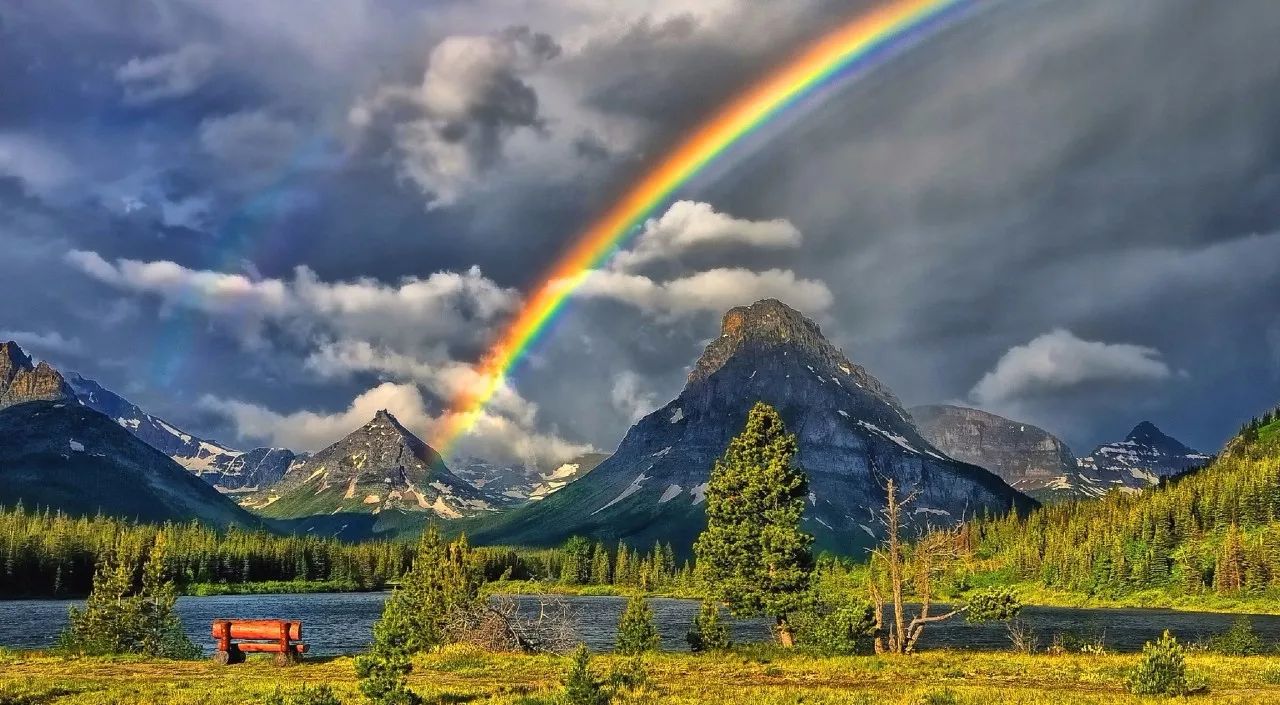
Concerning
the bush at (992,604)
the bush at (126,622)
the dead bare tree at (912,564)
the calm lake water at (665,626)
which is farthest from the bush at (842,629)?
the bush at (126,622)

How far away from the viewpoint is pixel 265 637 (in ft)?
134

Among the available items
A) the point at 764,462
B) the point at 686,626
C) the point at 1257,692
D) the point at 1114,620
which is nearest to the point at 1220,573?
the point at 1114,620

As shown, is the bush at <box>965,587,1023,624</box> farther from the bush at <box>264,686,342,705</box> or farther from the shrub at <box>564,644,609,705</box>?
the bush at <box>264,686,342,705</box>

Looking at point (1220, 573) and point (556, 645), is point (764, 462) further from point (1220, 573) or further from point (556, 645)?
point (1220, 573)

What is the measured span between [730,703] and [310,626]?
113 metres

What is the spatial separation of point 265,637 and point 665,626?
91.3m

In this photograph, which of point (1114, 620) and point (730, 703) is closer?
point (730, 703)

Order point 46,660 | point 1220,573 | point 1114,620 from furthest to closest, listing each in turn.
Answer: point 1220,573, point 1114,620, point 46,660

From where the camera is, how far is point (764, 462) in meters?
59.0

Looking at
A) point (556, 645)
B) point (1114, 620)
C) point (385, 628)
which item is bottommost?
point (1114, 620)

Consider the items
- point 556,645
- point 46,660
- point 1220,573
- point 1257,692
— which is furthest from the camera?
point 1220,573

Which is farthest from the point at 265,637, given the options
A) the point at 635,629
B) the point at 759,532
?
the point at 759,532

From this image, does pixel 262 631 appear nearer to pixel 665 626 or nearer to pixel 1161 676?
pixel 1161 676

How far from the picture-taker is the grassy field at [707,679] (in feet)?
92.5
